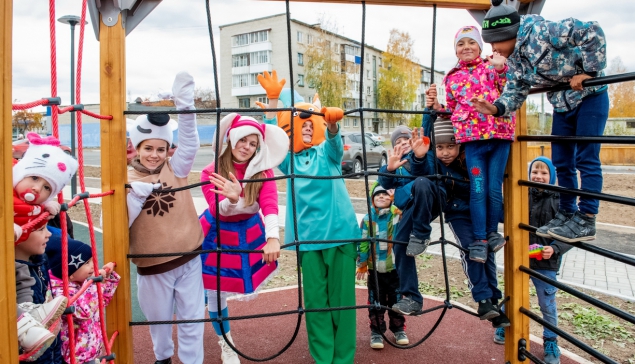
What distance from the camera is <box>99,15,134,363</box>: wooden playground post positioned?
214cm

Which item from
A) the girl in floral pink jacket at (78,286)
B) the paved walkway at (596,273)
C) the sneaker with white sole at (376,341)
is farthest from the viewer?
the paved walkway at (596,273)

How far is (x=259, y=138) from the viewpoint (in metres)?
2.55

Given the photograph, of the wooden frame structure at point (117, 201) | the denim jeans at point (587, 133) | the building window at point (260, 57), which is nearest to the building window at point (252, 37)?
the building window at point (260, 57)

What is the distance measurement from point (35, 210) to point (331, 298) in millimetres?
1648

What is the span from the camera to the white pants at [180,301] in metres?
2.45

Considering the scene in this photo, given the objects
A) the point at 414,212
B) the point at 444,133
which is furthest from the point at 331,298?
the point at 444,133

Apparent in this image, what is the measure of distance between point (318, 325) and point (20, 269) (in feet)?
5.09

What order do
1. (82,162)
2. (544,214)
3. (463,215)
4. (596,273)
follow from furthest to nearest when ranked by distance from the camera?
(596,273)
(544,214)
(463,215)
(82,162)

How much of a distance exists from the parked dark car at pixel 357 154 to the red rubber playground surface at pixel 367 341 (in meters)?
9.53

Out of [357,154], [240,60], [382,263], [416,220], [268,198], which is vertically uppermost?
→ [240,60]

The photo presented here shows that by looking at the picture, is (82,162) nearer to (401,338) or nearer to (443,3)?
(443,3)

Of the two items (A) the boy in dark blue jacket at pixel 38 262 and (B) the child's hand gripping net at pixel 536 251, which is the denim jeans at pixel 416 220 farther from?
(A) the boy in dark blue jacket at pixel 38 262

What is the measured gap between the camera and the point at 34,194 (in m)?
1.57

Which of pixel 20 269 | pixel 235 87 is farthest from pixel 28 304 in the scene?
pixel 235 87
